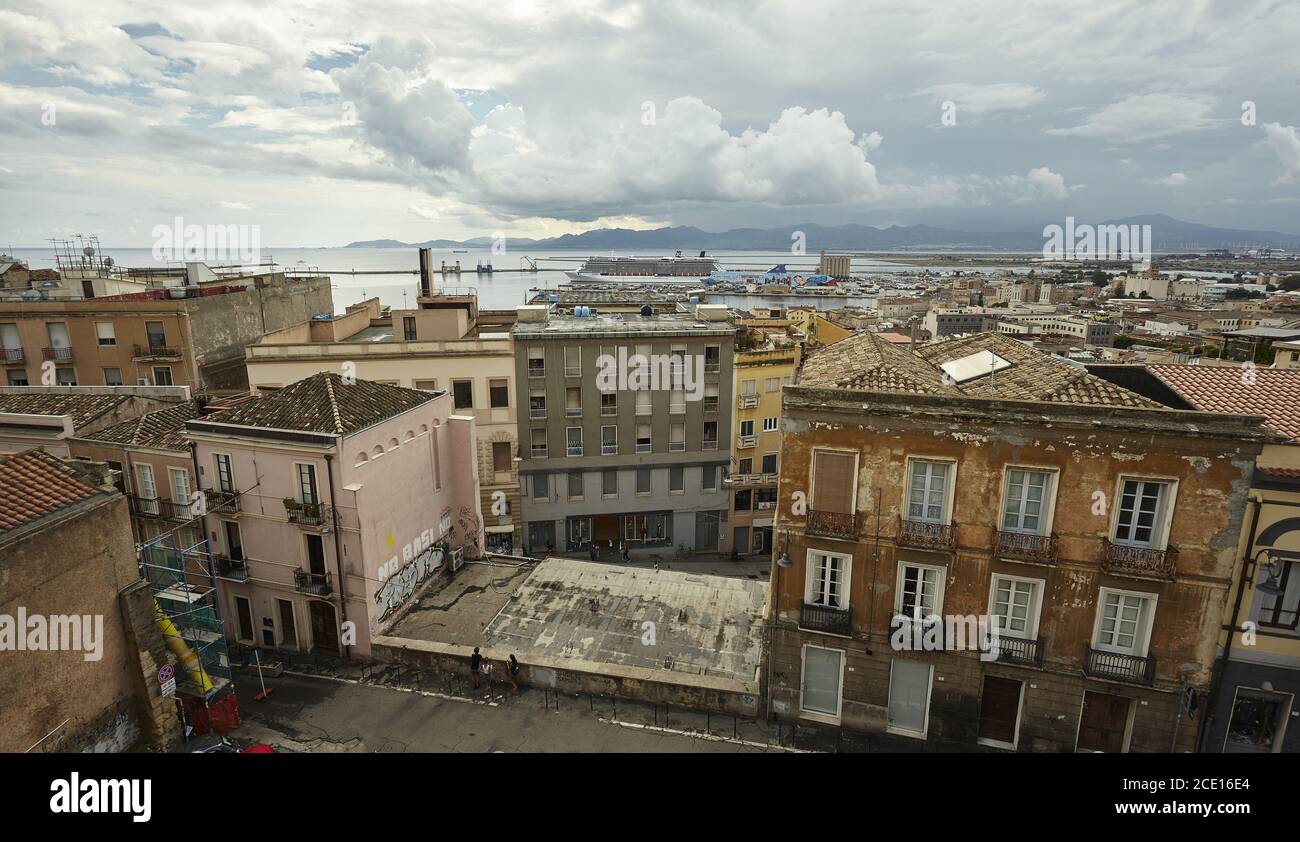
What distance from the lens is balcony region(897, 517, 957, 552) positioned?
764 inches

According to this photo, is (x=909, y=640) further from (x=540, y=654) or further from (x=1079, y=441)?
(x=540, y=654)

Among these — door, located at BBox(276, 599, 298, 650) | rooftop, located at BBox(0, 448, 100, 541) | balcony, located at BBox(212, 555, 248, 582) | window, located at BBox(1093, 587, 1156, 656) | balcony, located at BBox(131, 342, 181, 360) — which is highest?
balcony, located at BBox(131, 342, 181, 360)

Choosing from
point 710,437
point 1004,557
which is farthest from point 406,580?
point 710,437

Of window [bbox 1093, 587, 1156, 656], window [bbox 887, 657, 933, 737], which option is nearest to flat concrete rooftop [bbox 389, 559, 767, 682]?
window [bbox 887, 657, 933, 737]

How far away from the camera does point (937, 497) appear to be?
64.7ft

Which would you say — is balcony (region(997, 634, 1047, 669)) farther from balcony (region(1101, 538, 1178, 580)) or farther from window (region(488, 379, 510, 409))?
window (region(488, 379, 510, 409))

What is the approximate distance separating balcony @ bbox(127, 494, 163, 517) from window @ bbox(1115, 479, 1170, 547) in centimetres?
3454

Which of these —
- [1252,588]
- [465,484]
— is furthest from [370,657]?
[1252,588]

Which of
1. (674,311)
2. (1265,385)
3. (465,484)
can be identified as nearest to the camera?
(1265,385)

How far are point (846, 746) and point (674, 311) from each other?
39.8 metres

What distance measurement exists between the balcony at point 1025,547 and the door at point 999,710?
4.16 meters

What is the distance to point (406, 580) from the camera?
2694 cm

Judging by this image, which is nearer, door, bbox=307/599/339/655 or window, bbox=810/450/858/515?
window, bbox=810/450/858/515

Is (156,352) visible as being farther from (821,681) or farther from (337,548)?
(821,681)
